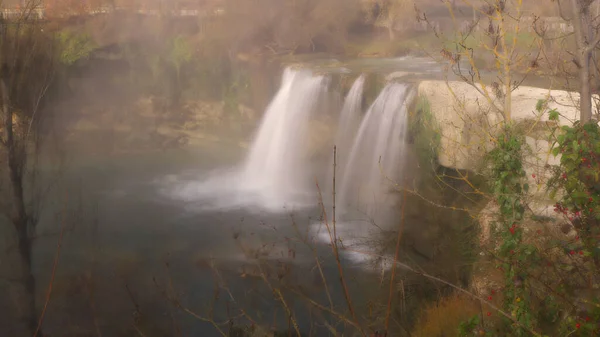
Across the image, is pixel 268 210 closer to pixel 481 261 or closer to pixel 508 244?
pixel 481 261

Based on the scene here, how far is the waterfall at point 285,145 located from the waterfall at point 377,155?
2273 mm

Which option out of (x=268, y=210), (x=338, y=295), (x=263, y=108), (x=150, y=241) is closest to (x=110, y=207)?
(x=150, y=241)

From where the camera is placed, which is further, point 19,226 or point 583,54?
point 19,226

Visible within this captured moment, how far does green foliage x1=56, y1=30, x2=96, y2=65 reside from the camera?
2184cm

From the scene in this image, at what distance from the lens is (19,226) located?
8266 millimetres

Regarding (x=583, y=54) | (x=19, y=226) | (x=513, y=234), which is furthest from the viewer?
(x=19, y=226)

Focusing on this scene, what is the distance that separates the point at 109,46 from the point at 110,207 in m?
9.97

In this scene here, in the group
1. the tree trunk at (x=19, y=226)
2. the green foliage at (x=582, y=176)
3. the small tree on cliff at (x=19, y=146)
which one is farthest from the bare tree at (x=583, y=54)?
the tree trunk at (x=19, y=226)

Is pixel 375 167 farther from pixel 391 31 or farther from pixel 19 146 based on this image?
pixel 391 31

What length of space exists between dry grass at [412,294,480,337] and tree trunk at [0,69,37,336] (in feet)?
17.6

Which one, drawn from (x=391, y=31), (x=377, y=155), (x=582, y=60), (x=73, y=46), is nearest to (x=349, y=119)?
(x=377, y=155)

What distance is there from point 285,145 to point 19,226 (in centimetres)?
992

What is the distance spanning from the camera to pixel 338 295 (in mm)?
10344

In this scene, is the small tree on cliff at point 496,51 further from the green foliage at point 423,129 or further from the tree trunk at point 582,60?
the green foliage at point 423,129
